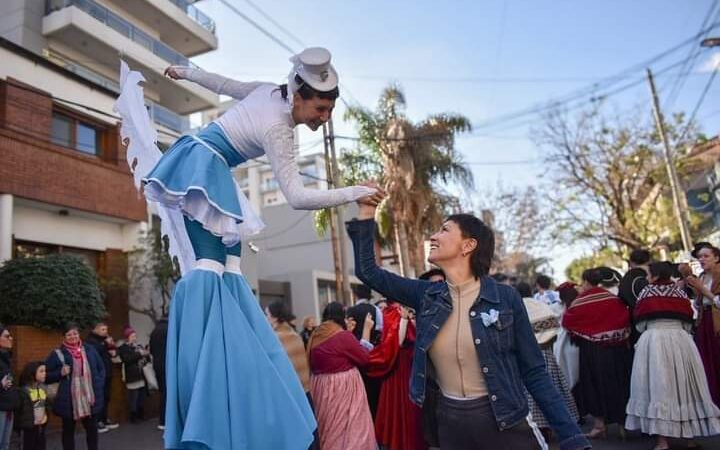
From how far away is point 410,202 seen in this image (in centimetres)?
2206

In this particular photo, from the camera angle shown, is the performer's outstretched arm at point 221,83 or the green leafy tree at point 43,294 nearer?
the performer's outstretched arm at point 221,83

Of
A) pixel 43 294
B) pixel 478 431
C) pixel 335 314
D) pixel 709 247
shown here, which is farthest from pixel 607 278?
pixel 43 294

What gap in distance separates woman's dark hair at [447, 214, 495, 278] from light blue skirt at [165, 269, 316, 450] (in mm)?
1146

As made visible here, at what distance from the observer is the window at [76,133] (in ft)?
47.7

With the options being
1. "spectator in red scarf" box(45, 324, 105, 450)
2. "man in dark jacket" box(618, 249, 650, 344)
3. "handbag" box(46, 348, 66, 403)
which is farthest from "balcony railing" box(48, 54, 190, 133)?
"man in dark jacket" box(618, 249, 650, 344)

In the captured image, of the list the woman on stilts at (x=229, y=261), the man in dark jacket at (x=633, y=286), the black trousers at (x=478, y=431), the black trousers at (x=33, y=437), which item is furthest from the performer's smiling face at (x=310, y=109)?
the black trousers at (x=33, y=437)

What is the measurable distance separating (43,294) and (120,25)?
633 inches

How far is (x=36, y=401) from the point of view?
7145 mm

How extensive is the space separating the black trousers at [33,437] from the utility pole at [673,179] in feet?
57.9

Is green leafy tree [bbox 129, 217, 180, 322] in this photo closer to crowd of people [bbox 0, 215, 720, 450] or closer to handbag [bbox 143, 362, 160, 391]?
handbag [bbox 143, 362, 160, 391]

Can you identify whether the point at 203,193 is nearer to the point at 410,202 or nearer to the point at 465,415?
the point at 465,415

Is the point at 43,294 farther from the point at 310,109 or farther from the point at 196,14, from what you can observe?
the point at 196,14

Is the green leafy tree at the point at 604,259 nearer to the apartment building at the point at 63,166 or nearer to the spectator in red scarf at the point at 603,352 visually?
the spectator in red scarf at the point at 603,352

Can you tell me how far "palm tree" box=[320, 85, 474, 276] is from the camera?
21.8 metres
